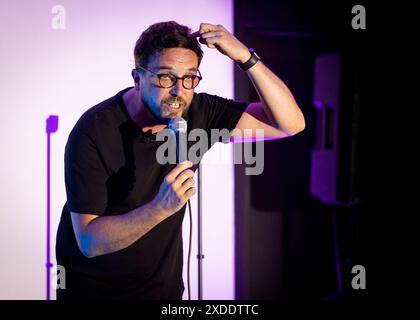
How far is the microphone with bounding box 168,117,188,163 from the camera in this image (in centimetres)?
140

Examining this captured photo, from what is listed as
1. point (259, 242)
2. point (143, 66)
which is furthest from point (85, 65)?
point (259, 242)

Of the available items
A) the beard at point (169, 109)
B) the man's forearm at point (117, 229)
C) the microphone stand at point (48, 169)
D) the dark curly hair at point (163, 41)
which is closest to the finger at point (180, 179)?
the man's forearm at point (117, 229)

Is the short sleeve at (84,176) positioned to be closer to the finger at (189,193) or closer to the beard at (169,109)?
the beard at (169,109)

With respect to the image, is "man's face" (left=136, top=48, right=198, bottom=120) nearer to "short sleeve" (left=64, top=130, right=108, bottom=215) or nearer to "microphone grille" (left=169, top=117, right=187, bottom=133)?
"microphone grille" (left=169, top=117, right=187, bottom=133)

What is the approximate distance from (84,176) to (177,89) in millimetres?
439

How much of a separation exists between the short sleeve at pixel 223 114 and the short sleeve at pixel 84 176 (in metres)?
0.53

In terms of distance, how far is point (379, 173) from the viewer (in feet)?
9.68

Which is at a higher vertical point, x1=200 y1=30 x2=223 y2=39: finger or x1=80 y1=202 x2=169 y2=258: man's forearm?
x1=200 y1=30 x2=223 y2=39: finger

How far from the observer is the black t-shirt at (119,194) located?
1565 mm

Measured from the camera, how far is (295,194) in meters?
3.26

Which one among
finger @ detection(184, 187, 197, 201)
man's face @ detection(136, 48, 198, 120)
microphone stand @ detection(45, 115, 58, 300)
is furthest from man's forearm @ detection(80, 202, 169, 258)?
microphone stand @ detection(45, 115, 58, 300)

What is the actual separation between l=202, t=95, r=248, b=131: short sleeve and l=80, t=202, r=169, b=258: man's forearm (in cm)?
60
